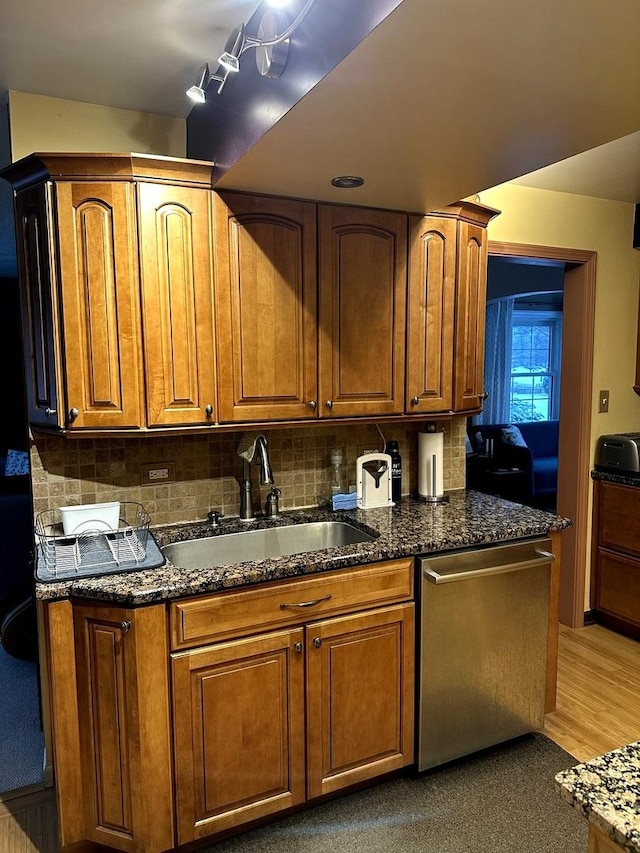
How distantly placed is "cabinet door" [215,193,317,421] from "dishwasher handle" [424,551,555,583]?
753 mm

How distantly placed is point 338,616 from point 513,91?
160 cm

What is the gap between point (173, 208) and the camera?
2.00m

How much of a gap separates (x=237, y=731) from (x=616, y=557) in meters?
2.50

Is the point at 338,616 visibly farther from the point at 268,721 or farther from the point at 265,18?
the point at 265,18

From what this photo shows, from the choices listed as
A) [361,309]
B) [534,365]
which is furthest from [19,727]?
[534,365]

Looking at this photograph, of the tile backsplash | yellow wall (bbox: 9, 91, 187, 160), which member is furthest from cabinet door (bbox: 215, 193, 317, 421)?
yellow wall (bbox: 9, 91, 187, 160)

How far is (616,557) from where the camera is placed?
11.3ft

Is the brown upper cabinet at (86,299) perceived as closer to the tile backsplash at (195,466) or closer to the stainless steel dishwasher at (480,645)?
the tile backsplash at (195,466)

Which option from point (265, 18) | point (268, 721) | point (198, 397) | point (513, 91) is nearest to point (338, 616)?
point (268, 721)

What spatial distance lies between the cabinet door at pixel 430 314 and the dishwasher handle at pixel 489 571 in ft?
2.26

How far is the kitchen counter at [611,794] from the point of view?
81cm

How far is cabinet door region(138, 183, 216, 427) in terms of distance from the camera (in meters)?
1.99

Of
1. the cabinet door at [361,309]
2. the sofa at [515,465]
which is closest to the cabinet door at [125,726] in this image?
the cabinet door at [361,309]

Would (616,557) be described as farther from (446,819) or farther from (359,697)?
(359,697)
